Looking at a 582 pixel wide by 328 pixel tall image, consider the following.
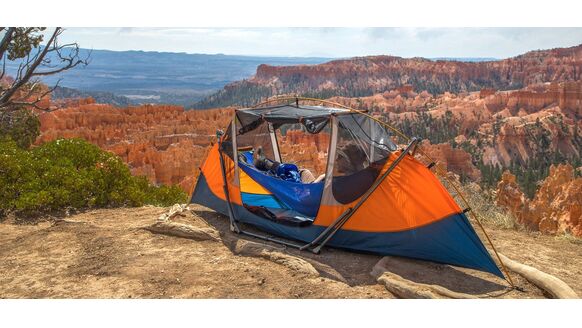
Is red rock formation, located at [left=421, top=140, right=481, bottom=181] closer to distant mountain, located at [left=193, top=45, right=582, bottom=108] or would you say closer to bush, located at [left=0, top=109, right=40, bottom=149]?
bush, located at [left=0, top=109, right=40, bottom=149]

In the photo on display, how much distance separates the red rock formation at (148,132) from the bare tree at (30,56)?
1936 centimetres

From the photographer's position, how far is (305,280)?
4.67 meters

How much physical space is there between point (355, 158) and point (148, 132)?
1698 inches

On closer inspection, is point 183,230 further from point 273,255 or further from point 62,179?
point 62,179

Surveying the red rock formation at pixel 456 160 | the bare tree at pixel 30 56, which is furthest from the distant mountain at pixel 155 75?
the bare tree at pixel 30 56

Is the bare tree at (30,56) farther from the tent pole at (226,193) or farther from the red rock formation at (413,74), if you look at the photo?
the red rock formation at (413,74)

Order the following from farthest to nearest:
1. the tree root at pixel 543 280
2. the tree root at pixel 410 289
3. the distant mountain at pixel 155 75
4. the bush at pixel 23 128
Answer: the distant mountain at pixel 155 75, the bush at pixel 23 128, the tree root at pixel 543 280, the tree root at pixel 410 289

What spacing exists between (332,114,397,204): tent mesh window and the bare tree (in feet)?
12.4

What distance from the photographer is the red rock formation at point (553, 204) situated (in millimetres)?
14773

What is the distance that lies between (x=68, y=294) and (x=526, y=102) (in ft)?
290

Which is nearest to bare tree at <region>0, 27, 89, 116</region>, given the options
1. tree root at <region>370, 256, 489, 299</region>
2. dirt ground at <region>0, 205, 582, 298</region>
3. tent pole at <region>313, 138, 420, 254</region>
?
dirt ground at <region>0, 205, 582, 298</region>

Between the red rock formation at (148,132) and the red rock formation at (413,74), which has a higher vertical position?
the red rock formation at (413,74)

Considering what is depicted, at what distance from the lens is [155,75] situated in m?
98.8
